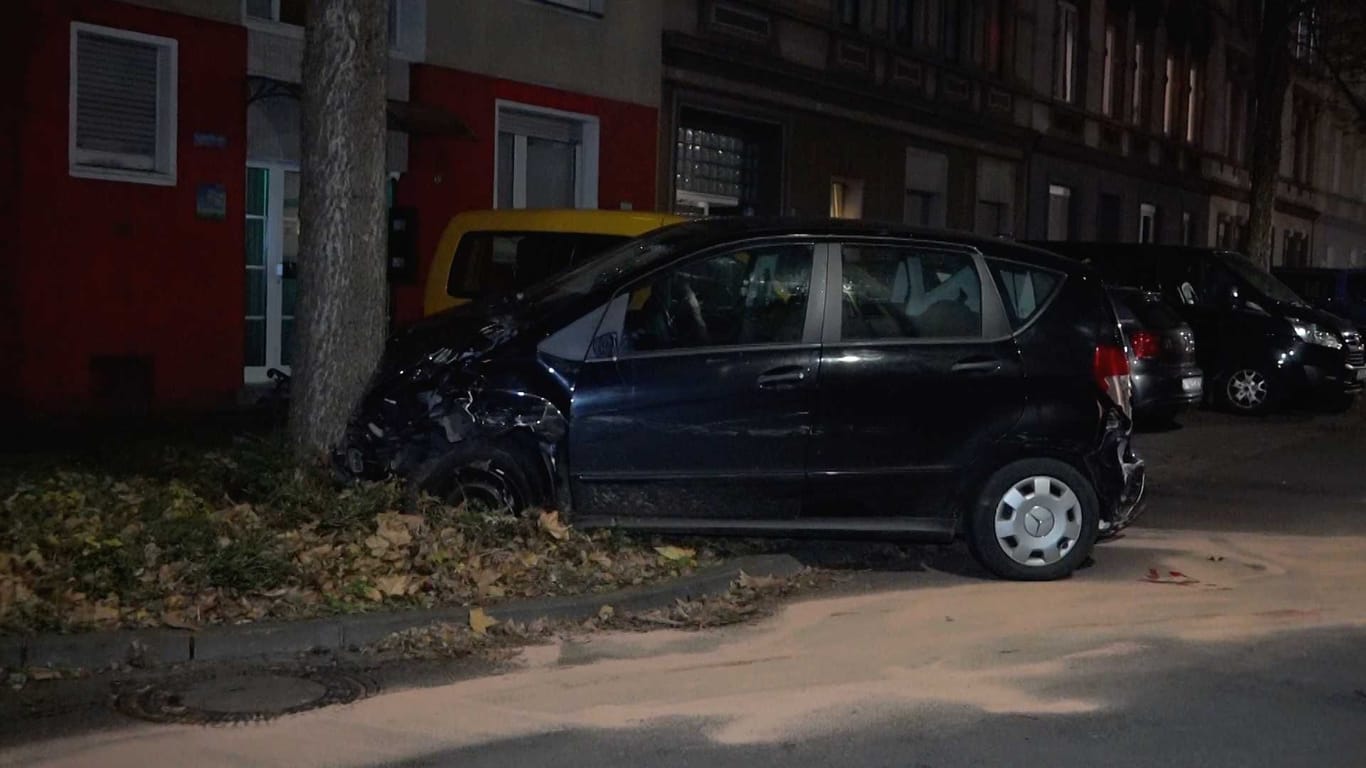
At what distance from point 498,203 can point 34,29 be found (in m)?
6.36

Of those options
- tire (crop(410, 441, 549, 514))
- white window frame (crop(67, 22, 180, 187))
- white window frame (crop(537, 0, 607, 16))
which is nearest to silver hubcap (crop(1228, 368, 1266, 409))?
white window frame (crop(537, 0, 607, 16))

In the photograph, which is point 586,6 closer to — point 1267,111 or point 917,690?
point 1267,111

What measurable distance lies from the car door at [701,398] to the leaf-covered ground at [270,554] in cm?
35

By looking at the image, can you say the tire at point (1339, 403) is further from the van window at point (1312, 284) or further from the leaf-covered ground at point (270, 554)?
the leaf-covered ground at point (270, 554)

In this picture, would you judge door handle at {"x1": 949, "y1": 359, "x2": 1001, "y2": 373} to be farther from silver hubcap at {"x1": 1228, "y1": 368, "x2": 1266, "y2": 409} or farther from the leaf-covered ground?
silver hubcap at {"x1": 1228, "y1": 368, "x2": 1266, "y2": 409}

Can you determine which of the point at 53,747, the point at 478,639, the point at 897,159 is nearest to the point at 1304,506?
the point at 478,639

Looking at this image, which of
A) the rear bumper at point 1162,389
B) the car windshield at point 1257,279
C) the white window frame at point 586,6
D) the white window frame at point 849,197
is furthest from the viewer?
the white window frame at point 849,197

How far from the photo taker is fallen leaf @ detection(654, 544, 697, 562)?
8.44 m

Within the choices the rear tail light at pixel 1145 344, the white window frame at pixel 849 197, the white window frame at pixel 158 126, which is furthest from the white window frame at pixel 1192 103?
the white window frame at pixel 158 126

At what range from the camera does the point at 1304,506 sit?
12.1 m

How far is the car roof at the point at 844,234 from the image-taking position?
858 centimetres

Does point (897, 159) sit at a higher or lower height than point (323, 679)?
higher

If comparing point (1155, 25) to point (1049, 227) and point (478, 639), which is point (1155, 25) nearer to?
point (1049, 227)

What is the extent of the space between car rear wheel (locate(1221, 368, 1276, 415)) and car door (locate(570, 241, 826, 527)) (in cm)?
1163
